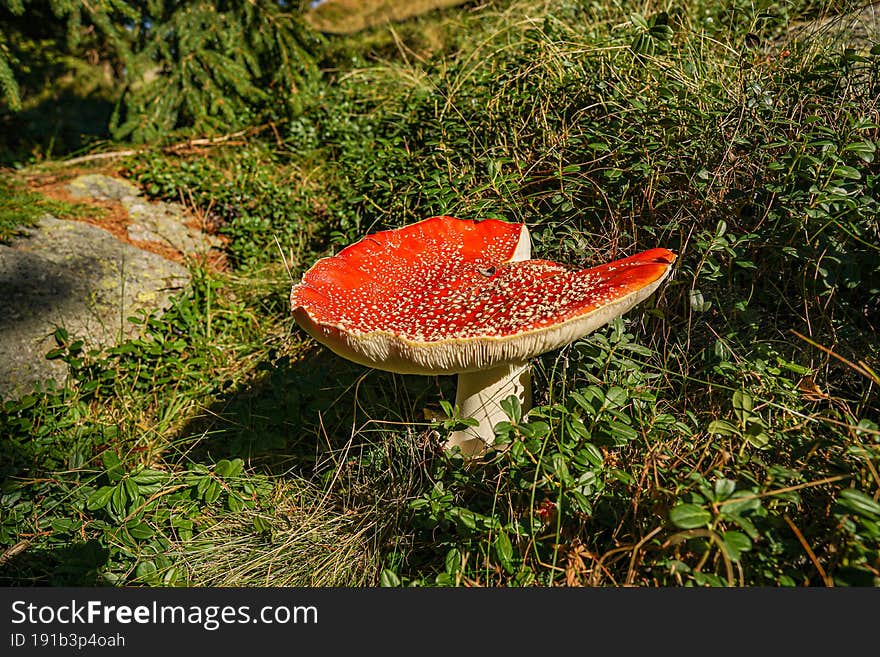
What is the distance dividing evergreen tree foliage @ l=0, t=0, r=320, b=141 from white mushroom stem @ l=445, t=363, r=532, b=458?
143 inches

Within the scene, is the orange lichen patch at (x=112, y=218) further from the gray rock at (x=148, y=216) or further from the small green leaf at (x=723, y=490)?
the small green leaf at (x=723, y=490)

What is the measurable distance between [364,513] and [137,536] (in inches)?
36.1

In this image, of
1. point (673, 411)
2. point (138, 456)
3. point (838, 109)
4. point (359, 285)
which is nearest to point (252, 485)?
point (138, 456)

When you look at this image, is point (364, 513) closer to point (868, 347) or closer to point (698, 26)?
point (868, 347)

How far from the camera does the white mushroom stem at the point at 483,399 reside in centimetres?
235

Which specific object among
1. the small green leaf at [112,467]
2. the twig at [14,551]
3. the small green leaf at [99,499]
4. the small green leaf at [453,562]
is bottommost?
the twig at [14,551]

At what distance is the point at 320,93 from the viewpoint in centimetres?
500

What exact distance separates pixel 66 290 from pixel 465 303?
280 centimetres

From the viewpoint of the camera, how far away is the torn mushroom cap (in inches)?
71.5

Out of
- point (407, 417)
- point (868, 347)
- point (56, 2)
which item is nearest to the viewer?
point (868, 347)

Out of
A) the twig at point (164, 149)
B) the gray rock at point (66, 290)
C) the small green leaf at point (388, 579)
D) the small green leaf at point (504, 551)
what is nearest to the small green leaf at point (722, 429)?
the small green leaf at point (504, 551)

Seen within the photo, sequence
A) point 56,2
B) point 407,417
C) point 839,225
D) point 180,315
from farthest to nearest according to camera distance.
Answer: point 56,2 < point 180,315 < point 407,417 < point 839,225

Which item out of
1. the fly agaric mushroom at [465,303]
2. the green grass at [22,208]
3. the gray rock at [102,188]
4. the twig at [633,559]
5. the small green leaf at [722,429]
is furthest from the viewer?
the gray rock at [102,188]

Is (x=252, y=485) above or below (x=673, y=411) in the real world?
below
